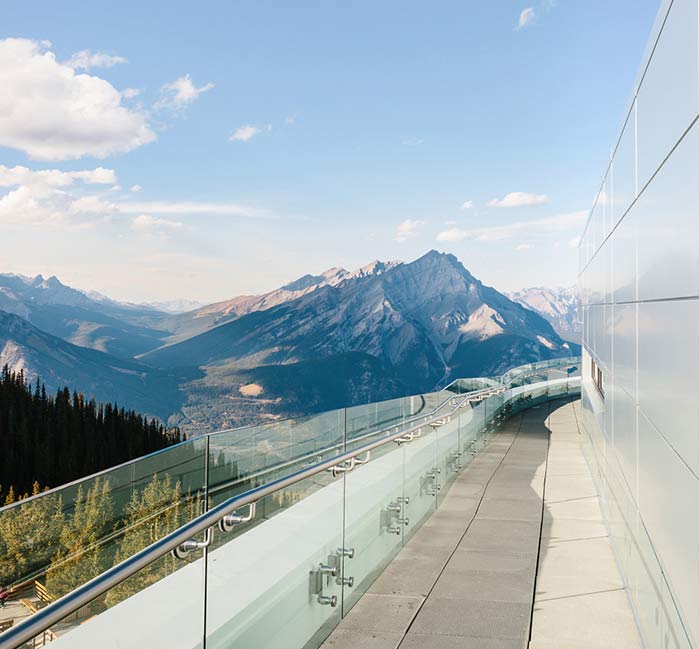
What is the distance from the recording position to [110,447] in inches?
3622

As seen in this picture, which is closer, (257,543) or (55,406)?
(257,543)

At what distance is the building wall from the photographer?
2973 mm

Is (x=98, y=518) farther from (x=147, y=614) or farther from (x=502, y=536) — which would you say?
(x=147, y=614)

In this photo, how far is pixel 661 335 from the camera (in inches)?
144

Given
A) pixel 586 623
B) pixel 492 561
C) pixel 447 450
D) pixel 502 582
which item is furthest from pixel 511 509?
pixel 586 623

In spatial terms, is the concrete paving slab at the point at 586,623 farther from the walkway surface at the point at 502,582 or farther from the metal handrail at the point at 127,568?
the metal handrail at the point at 127,568

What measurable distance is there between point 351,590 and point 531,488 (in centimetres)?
558

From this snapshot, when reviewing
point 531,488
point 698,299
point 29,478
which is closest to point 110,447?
point 29,478

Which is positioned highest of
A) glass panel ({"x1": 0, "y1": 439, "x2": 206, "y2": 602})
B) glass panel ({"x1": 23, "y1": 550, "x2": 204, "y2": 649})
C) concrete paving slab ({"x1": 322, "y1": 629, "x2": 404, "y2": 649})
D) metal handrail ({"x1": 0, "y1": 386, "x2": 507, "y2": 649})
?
metal handrail ({"x1": 0, "y1": 386, "x2": 507, "y2": 649})

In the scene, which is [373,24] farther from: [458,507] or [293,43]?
[458,507]

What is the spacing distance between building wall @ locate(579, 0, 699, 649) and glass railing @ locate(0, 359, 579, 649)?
181cm

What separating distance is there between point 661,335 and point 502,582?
300 cm

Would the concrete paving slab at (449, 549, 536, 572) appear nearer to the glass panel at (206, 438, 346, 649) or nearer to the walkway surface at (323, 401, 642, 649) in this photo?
the walkway surface at (323, 401, 642, 649)

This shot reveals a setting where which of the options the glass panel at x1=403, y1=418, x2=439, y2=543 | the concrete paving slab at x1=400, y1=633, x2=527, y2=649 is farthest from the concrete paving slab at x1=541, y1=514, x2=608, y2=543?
the concrete paving slab at x1=400, y1=633, x2=527, y2=649
